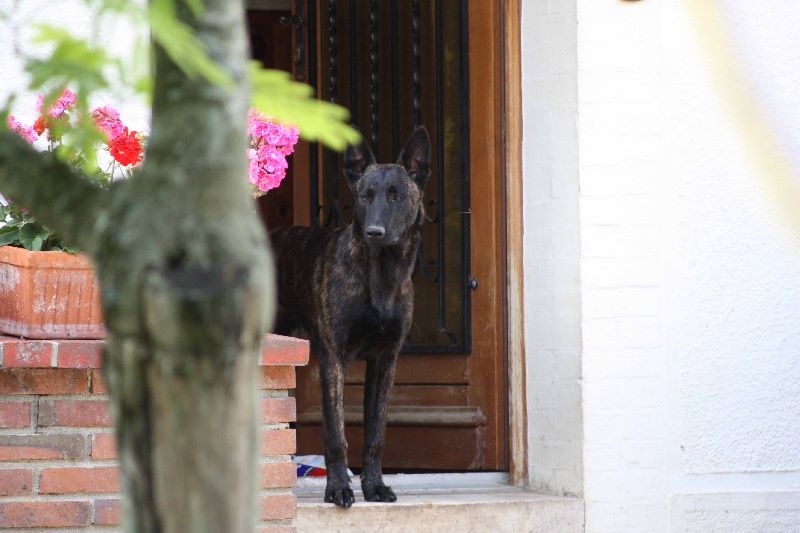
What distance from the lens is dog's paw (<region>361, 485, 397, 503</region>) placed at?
489 cm

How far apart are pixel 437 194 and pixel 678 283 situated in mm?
1243

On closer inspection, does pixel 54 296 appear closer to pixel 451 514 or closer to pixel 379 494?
pixel 379 494

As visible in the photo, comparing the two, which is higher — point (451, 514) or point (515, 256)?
point (515, 256)

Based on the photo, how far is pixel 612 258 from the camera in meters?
4.86

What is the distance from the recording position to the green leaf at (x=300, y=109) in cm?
131

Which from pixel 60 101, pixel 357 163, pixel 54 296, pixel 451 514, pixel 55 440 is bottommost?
pixel 451 514

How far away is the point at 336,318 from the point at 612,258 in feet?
3.42

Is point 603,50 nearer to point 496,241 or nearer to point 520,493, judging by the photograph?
point 496,241

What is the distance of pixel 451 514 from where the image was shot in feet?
15.7

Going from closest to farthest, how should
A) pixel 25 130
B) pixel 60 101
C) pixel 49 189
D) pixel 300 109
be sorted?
pixel 300 109 < pixel 49 189 < pixel 60 101 < pixel 25 130

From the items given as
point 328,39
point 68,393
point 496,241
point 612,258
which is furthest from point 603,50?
point 68,393

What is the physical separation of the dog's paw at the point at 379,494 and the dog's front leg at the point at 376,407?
0.13ft

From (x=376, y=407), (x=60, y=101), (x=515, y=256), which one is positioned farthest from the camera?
(x=515, y=256)

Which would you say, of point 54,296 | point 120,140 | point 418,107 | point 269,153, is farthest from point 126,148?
point 418,107
